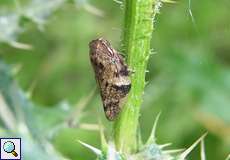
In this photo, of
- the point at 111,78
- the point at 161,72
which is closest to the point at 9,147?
the point at 111,78

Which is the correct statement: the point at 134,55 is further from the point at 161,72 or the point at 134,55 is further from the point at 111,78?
the point at 161,72

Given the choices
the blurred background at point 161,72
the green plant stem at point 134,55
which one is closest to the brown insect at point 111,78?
the green plant stem at point 134,55

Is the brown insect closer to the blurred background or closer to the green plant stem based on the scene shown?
the green plant stem

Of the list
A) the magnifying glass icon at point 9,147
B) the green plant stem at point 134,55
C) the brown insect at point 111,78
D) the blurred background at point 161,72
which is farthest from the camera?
the blurred background at point 161,72

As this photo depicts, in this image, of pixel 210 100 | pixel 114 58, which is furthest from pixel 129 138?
pixel 210 100

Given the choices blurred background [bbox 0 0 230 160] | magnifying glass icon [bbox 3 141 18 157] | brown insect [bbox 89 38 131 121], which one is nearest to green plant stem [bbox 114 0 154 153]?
brown insect [bbox 89 38 131 121]

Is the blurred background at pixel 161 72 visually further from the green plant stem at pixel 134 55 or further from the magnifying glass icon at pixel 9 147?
the green plant stem at pixel 134 55
